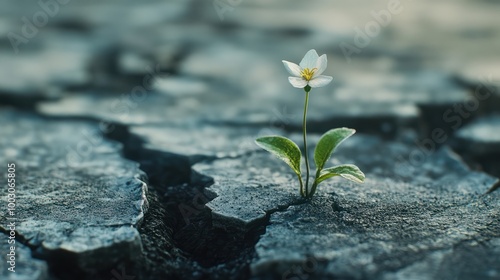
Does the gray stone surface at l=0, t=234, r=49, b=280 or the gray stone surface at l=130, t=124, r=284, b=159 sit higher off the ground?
the gray stone surface at l=130, t=124, r=284, b=159

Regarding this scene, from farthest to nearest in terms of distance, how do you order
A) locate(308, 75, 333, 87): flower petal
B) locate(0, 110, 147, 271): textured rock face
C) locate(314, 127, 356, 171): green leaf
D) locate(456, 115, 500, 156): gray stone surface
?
1. locate(456, 115, 500, 156): gray stone surface
2. locate(314, 127, 356, 171): green leaf
3. locate(308, 75, 333, 87): flower petal
4. locate(0, 110, 147, 271): textured rock face

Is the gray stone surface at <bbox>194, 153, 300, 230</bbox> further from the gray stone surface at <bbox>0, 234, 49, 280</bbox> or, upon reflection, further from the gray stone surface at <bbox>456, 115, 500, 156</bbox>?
the gray stone surface at <bbox>456, 115, 500, 156</bbox>

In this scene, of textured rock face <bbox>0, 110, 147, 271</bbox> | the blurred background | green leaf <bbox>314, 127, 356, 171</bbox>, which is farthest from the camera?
the blurred background

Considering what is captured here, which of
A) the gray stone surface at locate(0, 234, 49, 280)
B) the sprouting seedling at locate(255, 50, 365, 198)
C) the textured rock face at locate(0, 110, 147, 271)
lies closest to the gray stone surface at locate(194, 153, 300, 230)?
the sprouting seedling at locate(255, 50, 365, 198)

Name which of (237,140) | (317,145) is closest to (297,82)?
(317,145)

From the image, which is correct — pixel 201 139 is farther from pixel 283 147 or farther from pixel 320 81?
pixel 320 81

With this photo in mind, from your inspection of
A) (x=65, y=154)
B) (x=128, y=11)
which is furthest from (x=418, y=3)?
(x=65, y=154)

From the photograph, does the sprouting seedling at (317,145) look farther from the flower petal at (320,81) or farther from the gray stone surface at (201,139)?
the gray stone surface at (201,139)
